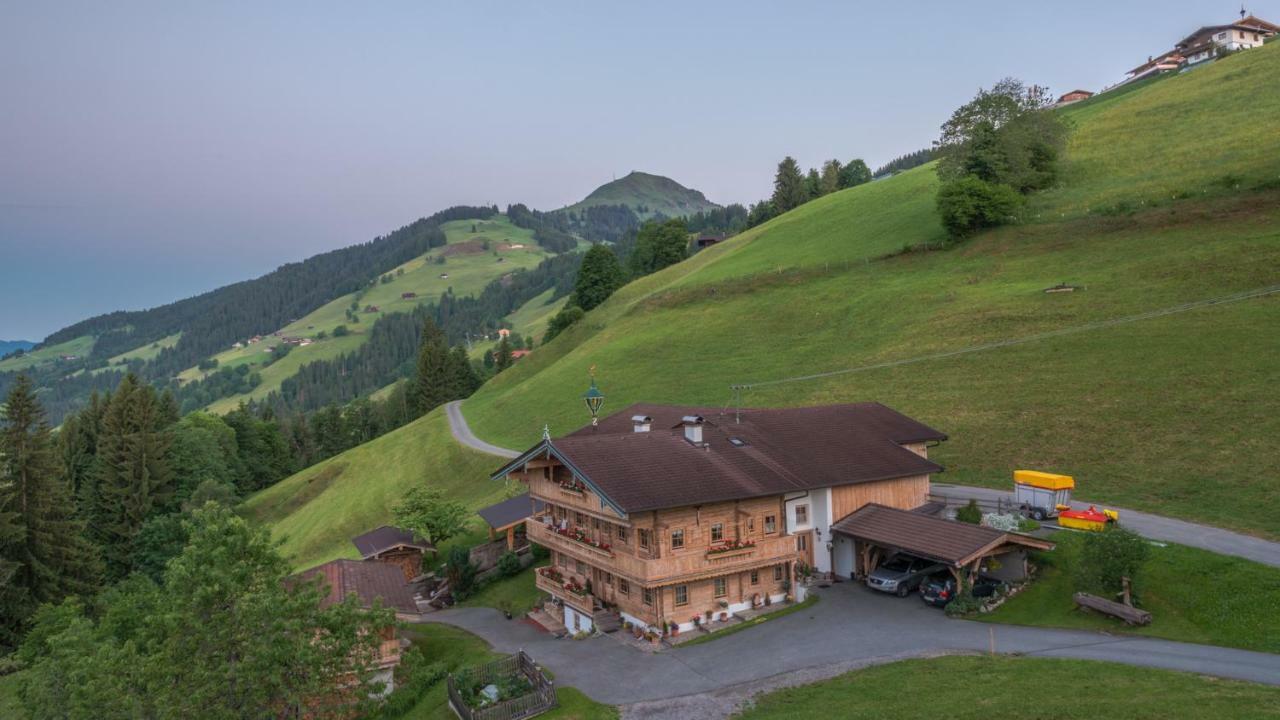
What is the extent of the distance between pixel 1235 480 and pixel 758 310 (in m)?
49.2

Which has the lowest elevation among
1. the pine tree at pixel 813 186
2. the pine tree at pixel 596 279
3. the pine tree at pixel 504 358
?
the pine tree at pixel 504 358

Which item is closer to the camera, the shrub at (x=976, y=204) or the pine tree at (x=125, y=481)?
the pine tree at (x=125, y=481)

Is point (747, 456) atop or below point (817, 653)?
atop

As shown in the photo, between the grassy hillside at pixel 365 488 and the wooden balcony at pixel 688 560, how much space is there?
85.6 feet

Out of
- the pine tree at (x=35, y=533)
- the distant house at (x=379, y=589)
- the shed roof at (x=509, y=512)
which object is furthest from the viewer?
the pine tree at (x=35, y=533)

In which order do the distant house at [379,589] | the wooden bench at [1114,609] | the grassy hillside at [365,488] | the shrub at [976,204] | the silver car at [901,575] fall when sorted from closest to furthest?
the wooden bench at [1114,609], the distant house at [379,589], the silver car at [901,575], the grassy hillside at [365,488], the shrub at [976,204]

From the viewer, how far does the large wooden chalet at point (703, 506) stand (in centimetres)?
2945

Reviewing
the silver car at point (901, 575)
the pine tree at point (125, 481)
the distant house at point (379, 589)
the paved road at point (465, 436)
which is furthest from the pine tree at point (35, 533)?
the silver car at point (901, 575)

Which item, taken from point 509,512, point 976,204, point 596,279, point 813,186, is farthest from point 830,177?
point 509,512

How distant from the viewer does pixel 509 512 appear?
149ft

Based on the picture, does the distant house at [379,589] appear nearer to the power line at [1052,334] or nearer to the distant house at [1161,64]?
the power line at [1052,334]

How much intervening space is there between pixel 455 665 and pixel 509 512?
15809 millimetres

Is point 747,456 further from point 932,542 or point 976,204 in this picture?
point 976,204

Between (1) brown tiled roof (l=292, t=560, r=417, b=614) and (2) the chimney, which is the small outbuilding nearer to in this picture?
(1) brown tiled roof (l=292, t=560, r=417, b=614)
